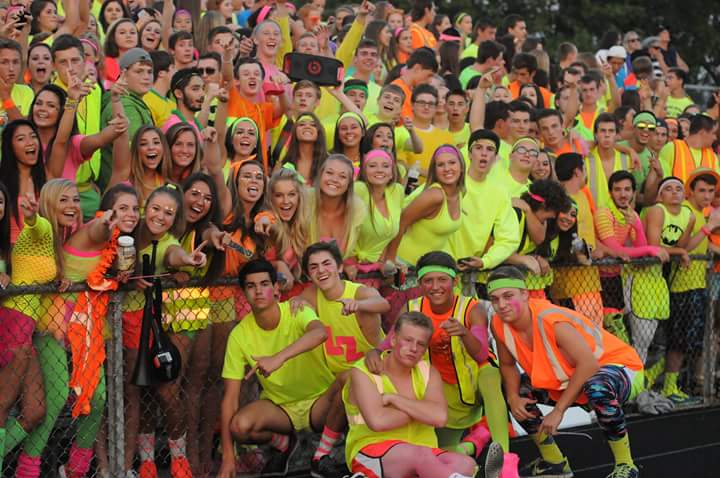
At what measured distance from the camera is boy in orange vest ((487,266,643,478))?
7.12m

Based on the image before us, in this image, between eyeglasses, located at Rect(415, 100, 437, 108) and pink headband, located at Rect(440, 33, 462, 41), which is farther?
pink headband, located at Rect(440, 33, 462, 41)

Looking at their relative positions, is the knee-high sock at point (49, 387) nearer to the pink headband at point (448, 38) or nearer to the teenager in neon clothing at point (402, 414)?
the teenager in neon clothing at point (402, 414)

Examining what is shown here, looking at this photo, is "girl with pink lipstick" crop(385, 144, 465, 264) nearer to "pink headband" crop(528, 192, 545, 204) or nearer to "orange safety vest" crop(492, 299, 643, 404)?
"pink headband" crop(528, 192, 545, 204)

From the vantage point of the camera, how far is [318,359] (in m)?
7.57

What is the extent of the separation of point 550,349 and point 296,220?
1744mm

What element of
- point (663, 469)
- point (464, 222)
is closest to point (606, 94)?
point (464, 222)

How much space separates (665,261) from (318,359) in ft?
11.1

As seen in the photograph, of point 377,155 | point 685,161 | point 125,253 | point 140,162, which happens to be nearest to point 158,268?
point 125,253

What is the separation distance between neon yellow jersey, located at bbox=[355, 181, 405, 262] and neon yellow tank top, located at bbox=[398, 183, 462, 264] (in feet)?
0.68

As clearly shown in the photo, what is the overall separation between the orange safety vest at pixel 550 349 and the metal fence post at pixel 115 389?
2222 millimetres

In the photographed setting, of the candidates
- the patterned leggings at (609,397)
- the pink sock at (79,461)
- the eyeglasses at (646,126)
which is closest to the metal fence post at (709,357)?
the eyeglasses at (646,126)

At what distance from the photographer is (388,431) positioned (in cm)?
676

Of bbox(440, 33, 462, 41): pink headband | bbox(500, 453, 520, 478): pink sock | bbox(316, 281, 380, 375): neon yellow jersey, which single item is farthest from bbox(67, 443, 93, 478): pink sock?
bbox(440, 33, 462, 41): pink headband

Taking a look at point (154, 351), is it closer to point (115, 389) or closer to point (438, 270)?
point (115, 389)
